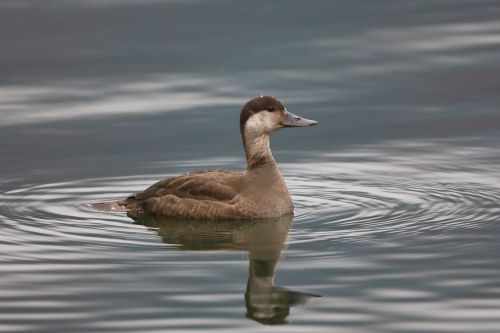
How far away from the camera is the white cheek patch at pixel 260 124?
13.2 m

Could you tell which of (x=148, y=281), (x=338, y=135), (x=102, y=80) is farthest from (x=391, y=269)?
(x=102, y=80)

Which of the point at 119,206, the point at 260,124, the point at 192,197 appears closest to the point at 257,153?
the point at 260,124

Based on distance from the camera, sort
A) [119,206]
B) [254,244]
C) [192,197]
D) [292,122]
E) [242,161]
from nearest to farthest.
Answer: [254,244] < [192,197] < [119,206] < [292,122] < [242,161]

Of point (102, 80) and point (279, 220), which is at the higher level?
point (102, 80)

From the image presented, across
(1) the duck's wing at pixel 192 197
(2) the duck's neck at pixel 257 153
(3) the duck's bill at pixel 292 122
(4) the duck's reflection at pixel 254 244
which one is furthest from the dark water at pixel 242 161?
(3) the duck's bill at pixel 292 122

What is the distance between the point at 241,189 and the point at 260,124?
2.29 ft

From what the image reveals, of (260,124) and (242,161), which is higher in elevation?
(260,124)

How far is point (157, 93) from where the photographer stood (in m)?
17.6

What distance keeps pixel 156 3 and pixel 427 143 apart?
677cm

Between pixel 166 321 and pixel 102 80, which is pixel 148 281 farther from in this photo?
pixel 102 80

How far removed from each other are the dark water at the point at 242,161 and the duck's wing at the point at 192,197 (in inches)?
6.3

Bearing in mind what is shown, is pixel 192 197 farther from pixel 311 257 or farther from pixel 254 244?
pixel 311 257

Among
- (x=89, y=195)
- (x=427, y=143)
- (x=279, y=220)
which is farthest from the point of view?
(x=427, y=143)

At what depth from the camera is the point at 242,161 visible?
15062 mm
